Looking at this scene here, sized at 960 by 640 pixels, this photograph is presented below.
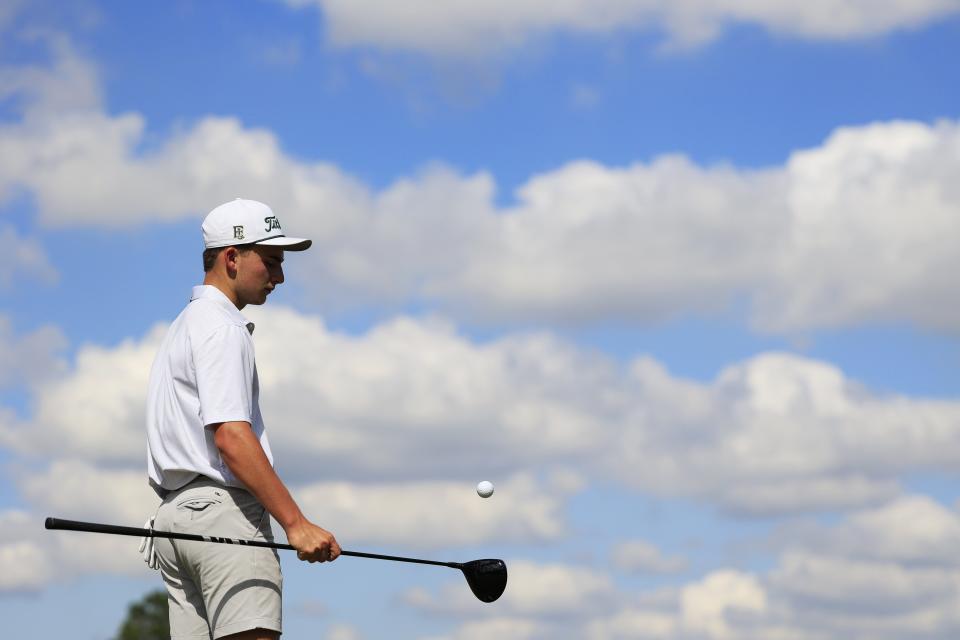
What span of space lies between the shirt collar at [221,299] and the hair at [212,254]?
0.38 feet

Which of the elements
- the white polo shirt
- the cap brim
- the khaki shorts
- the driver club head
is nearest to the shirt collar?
the white polo shirt

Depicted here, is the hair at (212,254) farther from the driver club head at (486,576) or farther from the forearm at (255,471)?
the driver club head at (486,576)

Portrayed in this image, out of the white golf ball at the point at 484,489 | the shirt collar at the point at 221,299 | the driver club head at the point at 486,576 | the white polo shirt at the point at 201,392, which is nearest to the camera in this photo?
the white polo shirt at the point at 201,392

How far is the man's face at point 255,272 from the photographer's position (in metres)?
7.41

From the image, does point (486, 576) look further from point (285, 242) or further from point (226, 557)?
point (285, 242)

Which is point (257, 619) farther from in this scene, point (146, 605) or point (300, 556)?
point (146, 605)

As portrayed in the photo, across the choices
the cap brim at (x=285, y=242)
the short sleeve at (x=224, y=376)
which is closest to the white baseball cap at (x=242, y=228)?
the cap brim at (x=285, y=242)

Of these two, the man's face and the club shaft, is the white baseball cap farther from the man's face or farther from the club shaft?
the club shaft

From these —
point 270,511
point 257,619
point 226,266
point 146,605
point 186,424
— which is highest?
point 146,605

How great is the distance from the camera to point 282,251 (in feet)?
24.5

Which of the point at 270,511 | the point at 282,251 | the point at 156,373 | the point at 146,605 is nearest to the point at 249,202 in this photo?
the point at 282,251

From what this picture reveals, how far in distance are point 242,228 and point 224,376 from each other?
2.68 feet

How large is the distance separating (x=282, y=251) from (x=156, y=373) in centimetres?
85

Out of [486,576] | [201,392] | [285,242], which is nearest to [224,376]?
[201,392]
